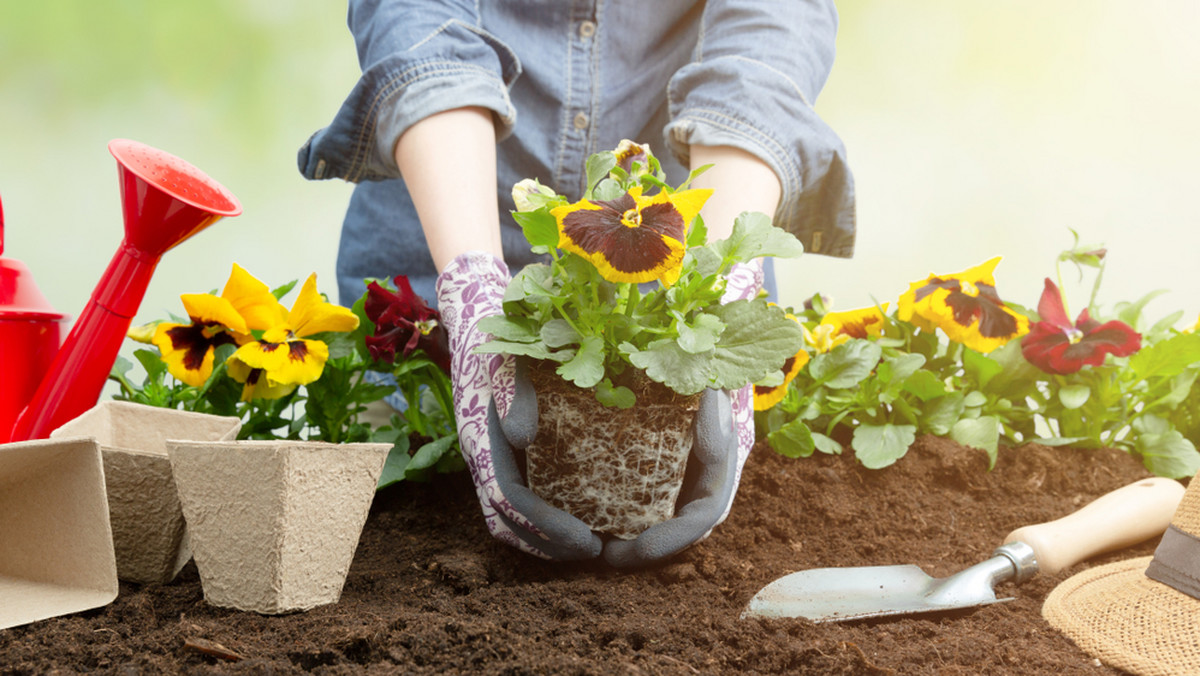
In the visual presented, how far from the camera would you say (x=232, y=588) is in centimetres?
57

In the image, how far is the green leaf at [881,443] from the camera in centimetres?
92

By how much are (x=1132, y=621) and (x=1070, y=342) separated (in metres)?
0.52

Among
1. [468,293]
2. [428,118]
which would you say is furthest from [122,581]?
[428,118]

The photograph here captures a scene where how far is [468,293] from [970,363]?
0.72 meters

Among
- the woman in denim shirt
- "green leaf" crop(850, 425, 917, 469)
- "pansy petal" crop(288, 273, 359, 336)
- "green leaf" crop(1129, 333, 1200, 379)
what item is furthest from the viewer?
"green leaf" crop(1129, 333, 1200, 379)

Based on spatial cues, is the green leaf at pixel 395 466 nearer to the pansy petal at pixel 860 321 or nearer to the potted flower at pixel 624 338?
the potted flower at pixel 624 338

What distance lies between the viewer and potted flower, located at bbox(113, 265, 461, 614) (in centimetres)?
55

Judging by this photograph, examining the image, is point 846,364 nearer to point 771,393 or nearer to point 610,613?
point 771,393

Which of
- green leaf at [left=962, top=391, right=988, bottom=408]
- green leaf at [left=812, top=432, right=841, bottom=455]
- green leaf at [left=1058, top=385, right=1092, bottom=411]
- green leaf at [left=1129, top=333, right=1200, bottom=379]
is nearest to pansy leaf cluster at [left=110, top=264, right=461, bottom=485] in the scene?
green leaf at [left=812, top=432, right=841, bottom=455]

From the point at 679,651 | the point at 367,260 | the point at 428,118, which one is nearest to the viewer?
the point at 679,651

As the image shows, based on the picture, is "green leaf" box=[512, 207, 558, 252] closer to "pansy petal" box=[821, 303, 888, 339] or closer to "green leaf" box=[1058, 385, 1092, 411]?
"pansy petal" box=[821, 303, 888, 339]

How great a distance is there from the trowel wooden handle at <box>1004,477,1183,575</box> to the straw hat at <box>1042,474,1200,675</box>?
9cm

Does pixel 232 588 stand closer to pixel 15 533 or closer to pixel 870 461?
pixel 15 533

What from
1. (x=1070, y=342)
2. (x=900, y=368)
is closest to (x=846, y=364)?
(x=900, y=368)
